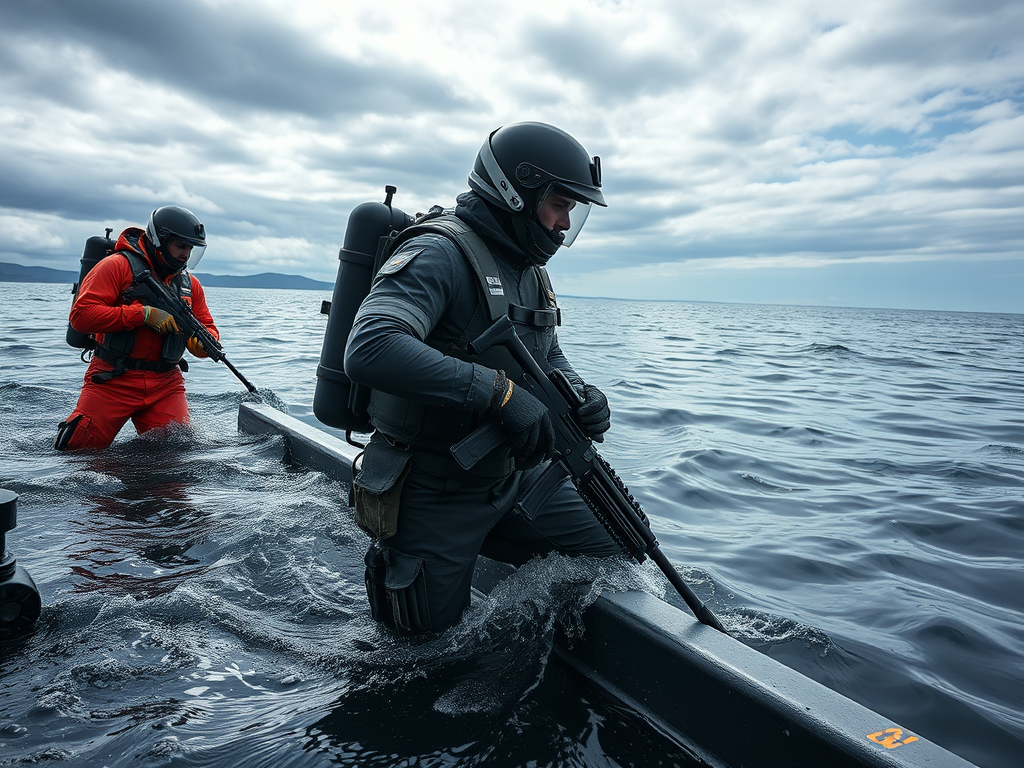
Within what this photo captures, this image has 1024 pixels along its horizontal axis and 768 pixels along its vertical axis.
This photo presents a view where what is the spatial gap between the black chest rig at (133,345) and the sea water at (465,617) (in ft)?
2.65

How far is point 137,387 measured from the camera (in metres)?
6.37

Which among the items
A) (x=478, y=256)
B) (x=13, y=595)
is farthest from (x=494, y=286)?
(x=13, y=595)

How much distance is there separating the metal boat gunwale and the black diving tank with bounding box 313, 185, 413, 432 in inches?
60.9

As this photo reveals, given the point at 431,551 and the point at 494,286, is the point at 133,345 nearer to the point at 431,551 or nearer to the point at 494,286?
the point at 431,551

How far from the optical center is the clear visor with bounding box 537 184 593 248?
121 inches

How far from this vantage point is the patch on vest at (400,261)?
2693mm

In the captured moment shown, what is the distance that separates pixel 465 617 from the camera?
325 cm

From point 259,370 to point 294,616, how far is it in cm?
1305

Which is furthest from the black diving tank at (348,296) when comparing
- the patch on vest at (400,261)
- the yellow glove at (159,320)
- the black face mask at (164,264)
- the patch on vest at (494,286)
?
the black face mask at (164,264)

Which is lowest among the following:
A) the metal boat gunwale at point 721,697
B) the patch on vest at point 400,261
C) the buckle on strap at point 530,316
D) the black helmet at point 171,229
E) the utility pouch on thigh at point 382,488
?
the metal boat gunwale at point 721,697

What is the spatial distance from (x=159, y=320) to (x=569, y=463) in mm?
4884

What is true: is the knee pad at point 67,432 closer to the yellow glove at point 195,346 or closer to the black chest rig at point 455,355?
the yellow glove at point 195,346

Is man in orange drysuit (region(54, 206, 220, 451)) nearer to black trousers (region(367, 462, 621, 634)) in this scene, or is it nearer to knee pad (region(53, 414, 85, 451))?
knee pad (region(53, 414, 85, 451))

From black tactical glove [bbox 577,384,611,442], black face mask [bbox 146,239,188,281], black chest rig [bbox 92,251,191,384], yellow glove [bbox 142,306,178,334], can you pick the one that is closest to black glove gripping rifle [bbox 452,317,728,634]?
black tactical glove [bbox 577,384,611,442]
